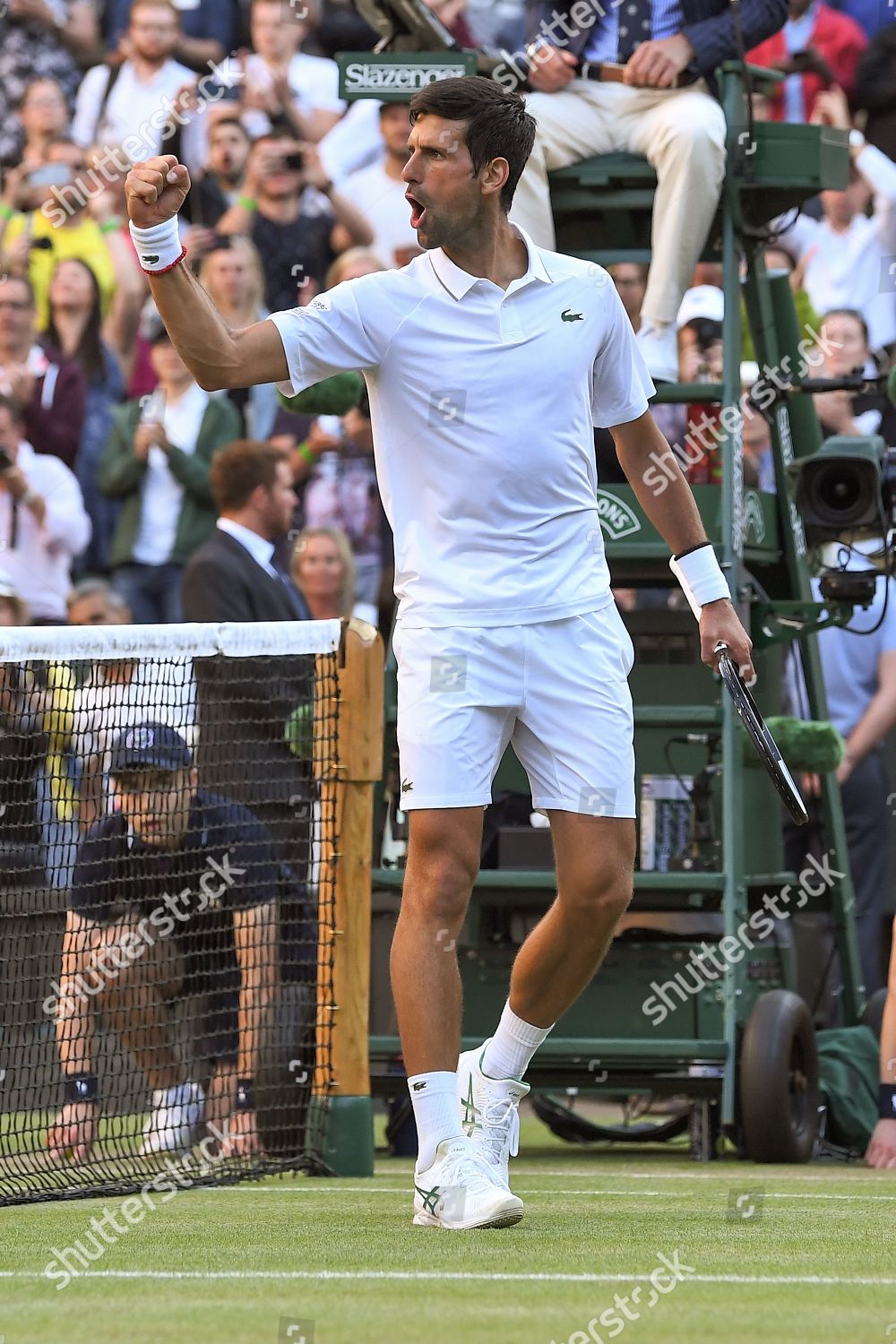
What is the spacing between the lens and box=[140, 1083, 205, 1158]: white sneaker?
6.86 meters

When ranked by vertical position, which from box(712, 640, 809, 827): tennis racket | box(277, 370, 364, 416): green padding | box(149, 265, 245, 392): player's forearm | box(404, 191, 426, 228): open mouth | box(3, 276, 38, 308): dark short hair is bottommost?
box(712, 640, 809, 827): tennis racket

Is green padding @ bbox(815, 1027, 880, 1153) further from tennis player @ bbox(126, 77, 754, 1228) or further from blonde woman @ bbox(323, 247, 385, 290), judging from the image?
blonde woman @ bbox(323, 247, 385, 290)

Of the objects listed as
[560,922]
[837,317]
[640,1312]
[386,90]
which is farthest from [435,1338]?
[837,317]

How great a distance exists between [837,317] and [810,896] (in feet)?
10.9

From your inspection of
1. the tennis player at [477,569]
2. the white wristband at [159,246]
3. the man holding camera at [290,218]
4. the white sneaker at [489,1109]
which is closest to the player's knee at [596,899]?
the tennis player at [477,569]

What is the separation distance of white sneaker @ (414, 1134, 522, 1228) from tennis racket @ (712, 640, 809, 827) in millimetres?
1015

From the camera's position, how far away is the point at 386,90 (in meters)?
7.77

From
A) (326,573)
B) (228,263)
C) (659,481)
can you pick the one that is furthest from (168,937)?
(228,263)

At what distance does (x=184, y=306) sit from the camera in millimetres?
4523

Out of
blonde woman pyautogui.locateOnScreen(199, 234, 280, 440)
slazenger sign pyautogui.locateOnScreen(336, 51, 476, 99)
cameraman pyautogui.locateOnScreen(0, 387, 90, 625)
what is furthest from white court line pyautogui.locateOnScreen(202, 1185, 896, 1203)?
blonde woman pyautogui.locateOnScreen(199, 234, 280, 440)

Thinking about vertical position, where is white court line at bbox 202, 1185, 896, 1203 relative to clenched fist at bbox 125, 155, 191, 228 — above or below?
below

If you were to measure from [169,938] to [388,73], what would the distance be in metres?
2.89

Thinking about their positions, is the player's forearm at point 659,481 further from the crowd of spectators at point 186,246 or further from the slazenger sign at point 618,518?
the crowd of spectators at point 186,246

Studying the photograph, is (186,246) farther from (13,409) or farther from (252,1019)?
(252,1019)
